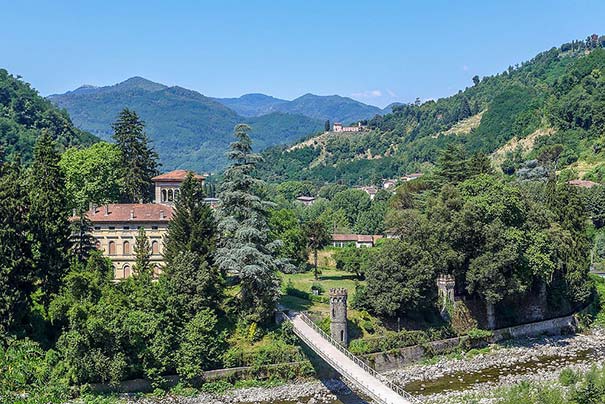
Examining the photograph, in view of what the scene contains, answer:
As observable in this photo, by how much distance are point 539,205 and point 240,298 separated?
2953 centimetres

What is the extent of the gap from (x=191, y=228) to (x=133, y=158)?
77.1 feet

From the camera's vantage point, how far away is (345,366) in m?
35.0

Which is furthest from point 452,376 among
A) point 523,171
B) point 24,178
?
point 523,171

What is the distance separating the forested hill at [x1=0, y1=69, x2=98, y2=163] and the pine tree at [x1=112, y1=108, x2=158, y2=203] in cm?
4728

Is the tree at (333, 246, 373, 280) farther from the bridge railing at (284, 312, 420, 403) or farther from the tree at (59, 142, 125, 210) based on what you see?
the tree at (59, 142, 125, 210)

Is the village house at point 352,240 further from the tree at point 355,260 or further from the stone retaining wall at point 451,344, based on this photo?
the stone retaining wall at point 451,344

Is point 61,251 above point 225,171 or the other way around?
the other way around

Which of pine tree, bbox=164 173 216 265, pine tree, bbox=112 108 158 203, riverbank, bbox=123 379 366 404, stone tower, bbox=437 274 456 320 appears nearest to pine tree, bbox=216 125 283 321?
pine tree, bbox=164 173 216 265

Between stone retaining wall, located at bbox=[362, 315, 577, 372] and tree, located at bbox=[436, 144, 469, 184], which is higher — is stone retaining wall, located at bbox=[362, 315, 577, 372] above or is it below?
below

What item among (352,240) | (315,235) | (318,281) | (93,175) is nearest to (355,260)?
(318,281)

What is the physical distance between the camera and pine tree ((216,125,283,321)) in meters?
42.3

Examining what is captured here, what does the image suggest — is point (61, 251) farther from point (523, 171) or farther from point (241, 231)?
point (523, 171)

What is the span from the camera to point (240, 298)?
Answer: 4344 cm

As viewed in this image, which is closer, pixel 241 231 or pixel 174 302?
pixel 174 302
